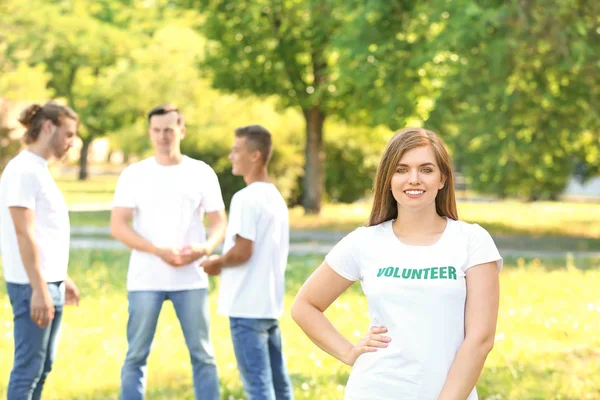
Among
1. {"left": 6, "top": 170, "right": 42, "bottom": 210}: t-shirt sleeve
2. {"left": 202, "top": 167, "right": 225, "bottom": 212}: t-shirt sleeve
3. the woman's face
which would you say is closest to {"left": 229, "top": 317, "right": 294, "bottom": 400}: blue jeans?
{"left": 202, "top": 167, "right": 225, "bottom": 212}: t-shirt sleeve

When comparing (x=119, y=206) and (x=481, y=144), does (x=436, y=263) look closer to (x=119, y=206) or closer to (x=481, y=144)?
(x=119, y=206)

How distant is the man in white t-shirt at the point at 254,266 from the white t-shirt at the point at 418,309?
2261 millimetres

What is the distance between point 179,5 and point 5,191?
23.9m

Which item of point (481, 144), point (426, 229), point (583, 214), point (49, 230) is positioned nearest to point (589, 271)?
point (481, 144)

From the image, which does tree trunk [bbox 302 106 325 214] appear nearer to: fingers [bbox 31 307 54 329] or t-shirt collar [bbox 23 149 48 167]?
t-shirt collar [bbox 23 149 48 167]

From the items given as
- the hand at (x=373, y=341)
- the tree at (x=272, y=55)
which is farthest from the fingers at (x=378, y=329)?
the tree at (x=272, y=55)

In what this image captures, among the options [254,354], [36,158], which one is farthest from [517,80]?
[36,158]

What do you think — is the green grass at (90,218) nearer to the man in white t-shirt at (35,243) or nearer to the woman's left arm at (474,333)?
the man in white t-shirt at (35,243)

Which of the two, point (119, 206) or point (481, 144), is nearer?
point (119, 206)

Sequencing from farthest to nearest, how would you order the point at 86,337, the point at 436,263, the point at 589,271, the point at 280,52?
the point at 280,52, the point at 589,271, the point at 86,337, the point at 436,263

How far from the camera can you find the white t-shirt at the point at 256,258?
565cm

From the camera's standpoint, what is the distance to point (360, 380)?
3373 millimetres

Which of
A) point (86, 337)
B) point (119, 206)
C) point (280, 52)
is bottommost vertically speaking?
point (86, 337)

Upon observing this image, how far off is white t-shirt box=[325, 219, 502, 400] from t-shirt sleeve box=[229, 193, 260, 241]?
2.33 metres
